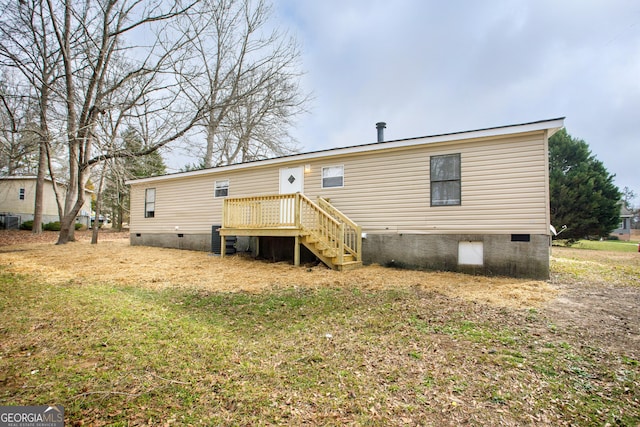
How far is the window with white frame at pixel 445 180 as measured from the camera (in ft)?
26.3

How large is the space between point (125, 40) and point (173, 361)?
14.5 metres

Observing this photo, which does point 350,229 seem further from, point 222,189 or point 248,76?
point 248,76

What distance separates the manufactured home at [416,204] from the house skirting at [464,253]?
0.9 inches

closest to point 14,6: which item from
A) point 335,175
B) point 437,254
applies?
point 335,175

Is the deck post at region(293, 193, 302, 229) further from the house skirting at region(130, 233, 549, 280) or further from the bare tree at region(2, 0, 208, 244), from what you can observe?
the bare tree at region(2, 0, 208, 244)

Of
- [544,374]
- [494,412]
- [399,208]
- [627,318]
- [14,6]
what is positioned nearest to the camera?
[494,412]

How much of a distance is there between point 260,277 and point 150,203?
9.70 meters

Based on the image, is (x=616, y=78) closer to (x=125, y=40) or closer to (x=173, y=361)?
(x=173, y=361)

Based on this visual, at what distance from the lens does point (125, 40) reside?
12609 millimetres

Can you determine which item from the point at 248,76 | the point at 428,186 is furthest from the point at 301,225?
the point at 248,76

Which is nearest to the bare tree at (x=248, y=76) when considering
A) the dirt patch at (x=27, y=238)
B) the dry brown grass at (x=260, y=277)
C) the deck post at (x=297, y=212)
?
the deck post at (x=297, y=212)

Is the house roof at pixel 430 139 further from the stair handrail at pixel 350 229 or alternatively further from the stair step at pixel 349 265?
the stair step at pixel 349 265

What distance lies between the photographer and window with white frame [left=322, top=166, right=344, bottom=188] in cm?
962

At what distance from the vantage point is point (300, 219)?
830cm
